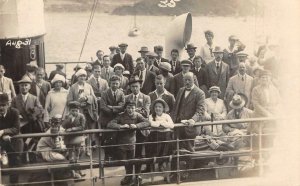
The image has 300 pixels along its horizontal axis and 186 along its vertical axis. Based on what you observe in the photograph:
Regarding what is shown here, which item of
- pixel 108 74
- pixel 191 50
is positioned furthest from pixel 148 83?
pixel 191 50

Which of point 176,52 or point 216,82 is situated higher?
point 176,52

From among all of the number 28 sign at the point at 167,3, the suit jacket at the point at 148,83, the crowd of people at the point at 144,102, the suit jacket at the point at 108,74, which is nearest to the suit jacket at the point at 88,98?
the crowd of people at the point at 144,102

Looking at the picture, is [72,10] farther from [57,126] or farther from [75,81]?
[57,126]

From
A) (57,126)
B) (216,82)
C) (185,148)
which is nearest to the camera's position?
(57,126)

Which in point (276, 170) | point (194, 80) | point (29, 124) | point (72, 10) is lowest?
point (276, 170)

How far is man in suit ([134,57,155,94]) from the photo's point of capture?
4.41 metres

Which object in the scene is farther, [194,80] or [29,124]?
[194,80]

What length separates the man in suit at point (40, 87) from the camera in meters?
4.25

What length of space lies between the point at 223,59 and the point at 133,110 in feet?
3.89

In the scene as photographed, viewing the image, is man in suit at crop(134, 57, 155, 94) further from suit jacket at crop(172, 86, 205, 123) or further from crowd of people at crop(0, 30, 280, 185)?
suit jacket at crop(172, 86, 205, 123)

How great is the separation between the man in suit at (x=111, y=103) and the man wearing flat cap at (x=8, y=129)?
0.72 metres

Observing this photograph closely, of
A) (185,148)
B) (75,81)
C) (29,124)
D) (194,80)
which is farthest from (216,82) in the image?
(29,124)

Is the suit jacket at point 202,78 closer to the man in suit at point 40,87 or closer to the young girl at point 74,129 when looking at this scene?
the young girl at point 74,129

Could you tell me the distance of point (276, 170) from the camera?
437 cm
